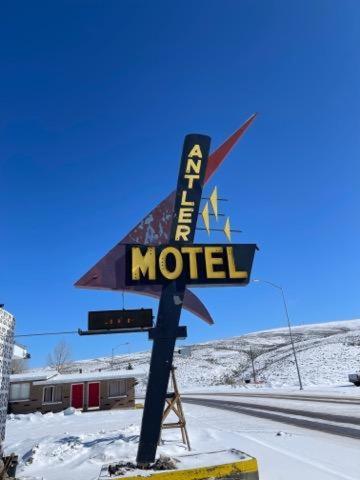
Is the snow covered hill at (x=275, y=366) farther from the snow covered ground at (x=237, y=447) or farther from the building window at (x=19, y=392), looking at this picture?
the snow covered ground at (x=237, y=447)

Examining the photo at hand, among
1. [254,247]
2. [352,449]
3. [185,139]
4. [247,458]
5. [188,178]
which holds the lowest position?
[352,449]

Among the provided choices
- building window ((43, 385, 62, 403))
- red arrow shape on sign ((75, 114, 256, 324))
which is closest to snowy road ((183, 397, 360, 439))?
red arrow shape on sign ((75, 114, 256, 324))

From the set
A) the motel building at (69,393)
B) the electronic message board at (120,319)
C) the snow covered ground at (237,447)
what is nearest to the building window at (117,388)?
the motel building at (69,393)

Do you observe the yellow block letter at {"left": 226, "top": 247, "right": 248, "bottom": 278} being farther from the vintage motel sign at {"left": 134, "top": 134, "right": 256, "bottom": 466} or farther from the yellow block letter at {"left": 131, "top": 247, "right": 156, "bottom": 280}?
the yellow block letter at {"left": 131, "top": 247, "right": 156, "bottom": 280}

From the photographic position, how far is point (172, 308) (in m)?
7.79

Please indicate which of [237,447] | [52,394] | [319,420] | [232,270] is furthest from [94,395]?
[232,270]

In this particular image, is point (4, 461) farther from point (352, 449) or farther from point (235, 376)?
point (235, 376)

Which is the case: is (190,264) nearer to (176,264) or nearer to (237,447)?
(176,264)

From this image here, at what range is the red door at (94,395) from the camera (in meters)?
35.5

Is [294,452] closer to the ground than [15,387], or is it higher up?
closer to the ground

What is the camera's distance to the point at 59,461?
11141 mm

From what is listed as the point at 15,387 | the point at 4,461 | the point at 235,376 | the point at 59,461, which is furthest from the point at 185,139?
the point at 235,376

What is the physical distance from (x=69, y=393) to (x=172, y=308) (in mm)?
32048

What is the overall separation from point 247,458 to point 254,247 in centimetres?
399
